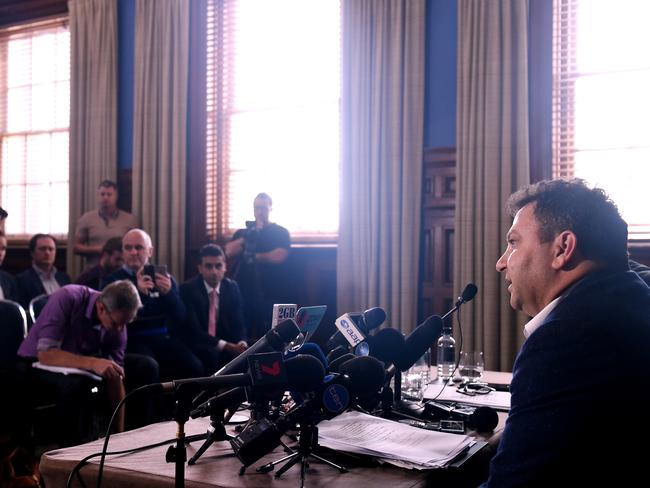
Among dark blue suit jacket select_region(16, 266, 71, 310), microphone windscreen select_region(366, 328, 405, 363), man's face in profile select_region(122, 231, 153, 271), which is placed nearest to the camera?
microphone windscreen select_region(366, 328, 405, 363)

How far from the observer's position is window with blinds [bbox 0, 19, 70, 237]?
643 centimetres

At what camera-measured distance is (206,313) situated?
4.44m

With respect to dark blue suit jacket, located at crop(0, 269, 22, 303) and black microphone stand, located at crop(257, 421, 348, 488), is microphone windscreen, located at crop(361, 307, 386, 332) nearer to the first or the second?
black microphone stand, located at crop(257, 421, 348, 488)

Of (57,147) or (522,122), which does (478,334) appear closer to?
(522,122)

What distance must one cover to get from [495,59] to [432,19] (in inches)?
22.6

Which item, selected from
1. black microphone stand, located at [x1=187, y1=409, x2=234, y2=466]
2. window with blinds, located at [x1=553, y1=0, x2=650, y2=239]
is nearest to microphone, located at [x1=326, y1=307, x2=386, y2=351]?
black microphone stand, located at [x1=187, y1=409, x2=234, y2=466]

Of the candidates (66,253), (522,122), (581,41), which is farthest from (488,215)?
(66,253)

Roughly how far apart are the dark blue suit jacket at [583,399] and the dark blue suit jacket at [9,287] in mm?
4263

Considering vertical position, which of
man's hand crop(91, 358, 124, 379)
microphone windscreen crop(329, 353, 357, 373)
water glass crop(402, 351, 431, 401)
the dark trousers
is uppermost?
microphone windscreen crop(329, 353, 357, 373)

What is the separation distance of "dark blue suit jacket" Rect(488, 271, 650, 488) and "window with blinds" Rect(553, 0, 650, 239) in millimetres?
3211

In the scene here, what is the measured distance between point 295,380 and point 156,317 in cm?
296

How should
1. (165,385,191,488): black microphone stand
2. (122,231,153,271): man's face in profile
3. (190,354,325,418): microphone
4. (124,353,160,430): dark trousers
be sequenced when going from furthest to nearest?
(122,231,153,271): man's face in profile < (124,353,160,430): dark trousers < (190,354,325,418): microphone < (165,385,191,488): black microphone stand

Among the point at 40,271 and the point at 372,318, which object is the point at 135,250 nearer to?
the point at 40,271

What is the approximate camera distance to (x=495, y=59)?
439 cm
